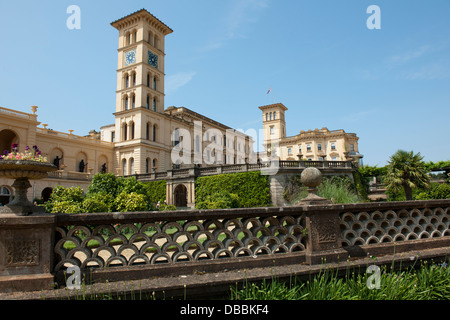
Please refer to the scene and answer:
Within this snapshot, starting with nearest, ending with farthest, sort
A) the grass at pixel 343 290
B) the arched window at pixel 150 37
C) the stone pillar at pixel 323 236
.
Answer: the grass at pixel 343 290, the stone pillar at pixel 323 236, the arched window at pixel 150 37

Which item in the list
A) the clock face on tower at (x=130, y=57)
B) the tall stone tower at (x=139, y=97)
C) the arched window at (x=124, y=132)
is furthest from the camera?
the clock face on tower at (x=130, y=57)

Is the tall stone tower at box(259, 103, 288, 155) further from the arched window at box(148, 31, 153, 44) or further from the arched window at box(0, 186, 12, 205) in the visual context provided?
the arched window at box(0, 186, 12, 205)

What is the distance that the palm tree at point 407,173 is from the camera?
1049 inches

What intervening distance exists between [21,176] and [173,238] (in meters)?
2.12

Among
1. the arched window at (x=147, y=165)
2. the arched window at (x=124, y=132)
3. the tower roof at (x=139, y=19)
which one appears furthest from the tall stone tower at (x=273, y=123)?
the arched window at (x=124, y=132)

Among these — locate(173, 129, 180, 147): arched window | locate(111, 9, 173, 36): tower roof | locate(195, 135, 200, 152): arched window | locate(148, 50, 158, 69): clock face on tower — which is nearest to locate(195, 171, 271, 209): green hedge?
locate(173, 129, 180, 147): arched window

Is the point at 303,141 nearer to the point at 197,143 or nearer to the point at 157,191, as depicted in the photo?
the point at 197,143

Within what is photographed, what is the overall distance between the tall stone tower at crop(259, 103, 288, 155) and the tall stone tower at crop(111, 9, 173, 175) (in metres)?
31.6

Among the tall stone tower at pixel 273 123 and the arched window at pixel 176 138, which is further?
the tall stone tower at pixel 273 123

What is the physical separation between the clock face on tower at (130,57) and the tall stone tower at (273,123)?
3562cm

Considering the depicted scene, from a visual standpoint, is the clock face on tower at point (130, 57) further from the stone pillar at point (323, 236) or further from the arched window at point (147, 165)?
the stone pillar at point (323, 236)

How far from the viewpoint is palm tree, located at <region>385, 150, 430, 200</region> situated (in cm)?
2664

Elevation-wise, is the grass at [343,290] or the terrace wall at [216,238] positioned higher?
the terrace wall at [216,238]
